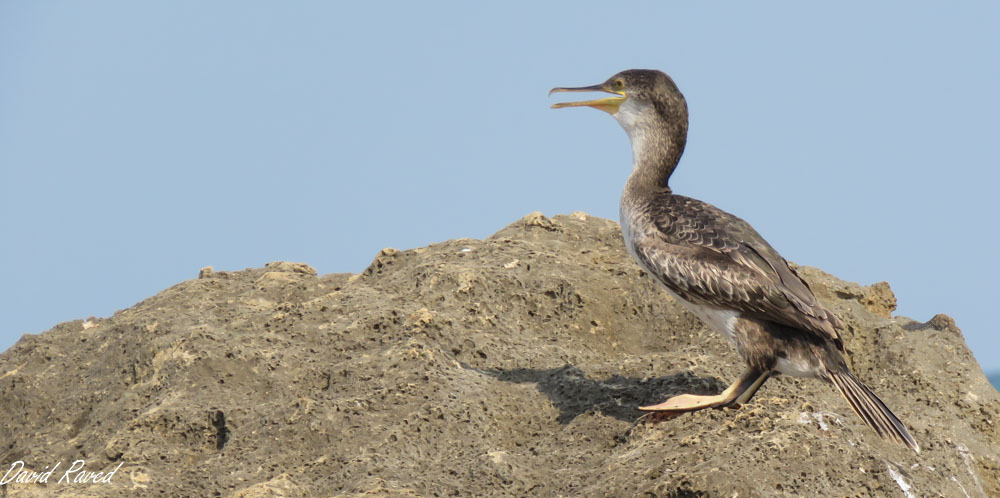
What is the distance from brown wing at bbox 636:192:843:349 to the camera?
253 inches

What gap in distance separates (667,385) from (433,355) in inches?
63.4

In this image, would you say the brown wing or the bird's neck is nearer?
the brown wing

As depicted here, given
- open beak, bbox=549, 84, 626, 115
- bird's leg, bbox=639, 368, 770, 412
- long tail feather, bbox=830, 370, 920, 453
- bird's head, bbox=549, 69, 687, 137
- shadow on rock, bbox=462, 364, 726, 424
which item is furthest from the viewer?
open beak, bbox=549, 84, 626, 115

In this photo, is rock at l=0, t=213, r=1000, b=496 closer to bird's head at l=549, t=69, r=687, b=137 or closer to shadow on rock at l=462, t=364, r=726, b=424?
shadow on rock at l=462, t=364, r=726, b=424

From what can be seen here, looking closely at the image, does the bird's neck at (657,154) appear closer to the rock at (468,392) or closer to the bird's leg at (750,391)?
the rock at (468,392)

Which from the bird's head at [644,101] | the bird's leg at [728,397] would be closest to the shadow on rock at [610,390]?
the bird's leg at [728,397]

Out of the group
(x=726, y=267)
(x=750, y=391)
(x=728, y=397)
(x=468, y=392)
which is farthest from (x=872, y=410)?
(x=468, y=392)

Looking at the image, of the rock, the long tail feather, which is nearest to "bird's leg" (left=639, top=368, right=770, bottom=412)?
the rock

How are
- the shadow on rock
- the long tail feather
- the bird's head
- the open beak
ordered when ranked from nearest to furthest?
the long tail feather → the shadow on rock → the bird's head → the open beak

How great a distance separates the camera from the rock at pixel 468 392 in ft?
20.0

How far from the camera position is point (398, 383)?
6.86 meters

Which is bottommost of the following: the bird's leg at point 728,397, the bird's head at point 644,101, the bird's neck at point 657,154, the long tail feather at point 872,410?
the long tail feather at point 872,410

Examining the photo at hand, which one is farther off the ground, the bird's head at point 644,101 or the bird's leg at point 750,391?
the bird's head at point 644,101

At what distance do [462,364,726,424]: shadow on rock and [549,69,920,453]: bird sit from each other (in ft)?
Answer: 1.13
